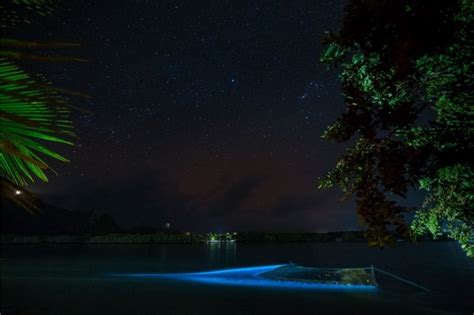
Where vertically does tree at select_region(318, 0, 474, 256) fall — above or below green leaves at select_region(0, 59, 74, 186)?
above

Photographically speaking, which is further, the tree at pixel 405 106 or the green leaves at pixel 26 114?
the tree at pixel 405 106

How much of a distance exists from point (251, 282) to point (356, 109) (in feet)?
174

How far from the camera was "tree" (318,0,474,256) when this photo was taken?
4473mm

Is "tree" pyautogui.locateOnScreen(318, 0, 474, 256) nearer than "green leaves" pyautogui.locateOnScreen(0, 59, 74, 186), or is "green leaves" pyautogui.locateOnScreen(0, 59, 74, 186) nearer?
"green leaves" pyautogui.locateOnScreen(0, 59, 74, 186)

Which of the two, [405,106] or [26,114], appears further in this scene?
[405,106]

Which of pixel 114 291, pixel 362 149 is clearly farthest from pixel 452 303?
pixel 362 149

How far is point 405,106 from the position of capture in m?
5.08

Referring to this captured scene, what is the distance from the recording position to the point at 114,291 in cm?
4859

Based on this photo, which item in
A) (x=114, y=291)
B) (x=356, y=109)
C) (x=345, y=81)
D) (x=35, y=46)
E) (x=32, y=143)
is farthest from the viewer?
(x=114, y=291)

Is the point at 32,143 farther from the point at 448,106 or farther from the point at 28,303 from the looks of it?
the point at 28,303

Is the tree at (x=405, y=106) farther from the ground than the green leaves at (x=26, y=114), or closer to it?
farther from the ground

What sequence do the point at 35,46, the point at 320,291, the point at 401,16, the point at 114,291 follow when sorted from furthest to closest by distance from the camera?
the point at 114,291 → the point at 320,291 → the point at 401,16 → the point at 35,46

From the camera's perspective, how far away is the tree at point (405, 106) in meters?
4.47

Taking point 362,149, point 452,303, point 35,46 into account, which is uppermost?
point 362,149
